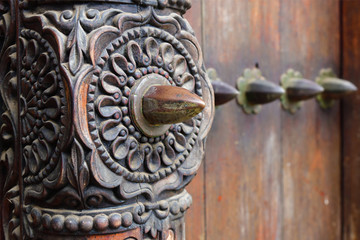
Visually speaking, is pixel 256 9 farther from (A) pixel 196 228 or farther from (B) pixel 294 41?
(A) pixel 196 228

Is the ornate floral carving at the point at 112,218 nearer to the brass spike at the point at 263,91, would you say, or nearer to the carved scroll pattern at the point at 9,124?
the carved scroll pattern at the point at 9,124

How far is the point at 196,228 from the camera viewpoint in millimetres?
787

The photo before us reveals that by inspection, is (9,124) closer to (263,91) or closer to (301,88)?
(263,91)

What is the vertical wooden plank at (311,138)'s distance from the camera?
98 centimetres

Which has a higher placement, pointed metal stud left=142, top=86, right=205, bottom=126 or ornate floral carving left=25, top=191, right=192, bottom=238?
pointed metal stud left=142, top=86, right=205, bottom=126

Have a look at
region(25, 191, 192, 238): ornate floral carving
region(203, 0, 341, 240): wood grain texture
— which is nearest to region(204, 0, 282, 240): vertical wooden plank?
region(203, 0, 341, 240): wood grain texture

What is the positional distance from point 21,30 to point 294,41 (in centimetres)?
61

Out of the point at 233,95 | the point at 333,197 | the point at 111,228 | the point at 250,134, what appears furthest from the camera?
the point at 333,197

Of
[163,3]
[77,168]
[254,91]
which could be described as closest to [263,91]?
[254,91]

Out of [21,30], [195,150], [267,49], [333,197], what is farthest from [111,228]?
[333,197]

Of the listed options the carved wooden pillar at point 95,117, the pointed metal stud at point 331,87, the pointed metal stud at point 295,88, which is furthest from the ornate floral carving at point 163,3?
the pointed metal stud at point 331,87

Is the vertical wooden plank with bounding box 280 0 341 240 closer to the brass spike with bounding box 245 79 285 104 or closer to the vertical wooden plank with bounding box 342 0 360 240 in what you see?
the vertical wooden plank with bounding box 342 0 360 240

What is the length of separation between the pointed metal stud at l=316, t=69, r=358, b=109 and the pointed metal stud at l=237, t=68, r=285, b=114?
220 mm

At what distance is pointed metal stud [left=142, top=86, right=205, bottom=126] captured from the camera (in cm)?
50
